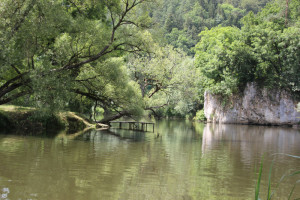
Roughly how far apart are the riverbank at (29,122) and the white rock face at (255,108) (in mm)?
30107

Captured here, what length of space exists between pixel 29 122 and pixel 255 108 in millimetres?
33547

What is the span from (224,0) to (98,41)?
142709 millimetres

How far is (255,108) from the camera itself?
4428 centimetres

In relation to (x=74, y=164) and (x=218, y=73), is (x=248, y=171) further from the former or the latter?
(x=218, y=73)

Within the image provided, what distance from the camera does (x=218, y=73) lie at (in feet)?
155

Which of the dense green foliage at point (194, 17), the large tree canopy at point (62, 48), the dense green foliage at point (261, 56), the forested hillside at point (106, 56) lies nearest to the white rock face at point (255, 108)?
the dense green foliage at point (261, 56)

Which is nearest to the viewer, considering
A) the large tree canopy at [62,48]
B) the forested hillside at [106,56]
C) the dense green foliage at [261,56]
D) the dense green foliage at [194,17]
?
the large tree canopy at [62,48]

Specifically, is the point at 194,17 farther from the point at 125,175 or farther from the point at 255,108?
the point at 125,175

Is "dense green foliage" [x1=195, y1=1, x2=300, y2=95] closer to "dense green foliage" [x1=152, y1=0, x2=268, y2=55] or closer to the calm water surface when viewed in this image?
the calm water surface

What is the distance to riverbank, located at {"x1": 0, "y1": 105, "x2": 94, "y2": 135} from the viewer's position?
18938mm

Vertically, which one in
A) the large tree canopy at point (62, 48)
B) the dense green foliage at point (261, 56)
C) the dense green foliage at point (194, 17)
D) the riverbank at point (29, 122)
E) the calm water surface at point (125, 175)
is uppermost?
the dense green foliage at point (194, 17)

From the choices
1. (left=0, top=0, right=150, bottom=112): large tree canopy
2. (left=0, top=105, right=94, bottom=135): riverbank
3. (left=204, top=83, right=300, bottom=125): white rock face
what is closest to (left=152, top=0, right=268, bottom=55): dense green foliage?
(left=204, top=83, right=300, bottom=125): white rock face

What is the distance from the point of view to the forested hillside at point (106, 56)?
571 inches

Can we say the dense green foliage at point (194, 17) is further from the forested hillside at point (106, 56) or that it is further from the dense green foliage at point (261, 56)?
the forested hillside at point (106, 56)
